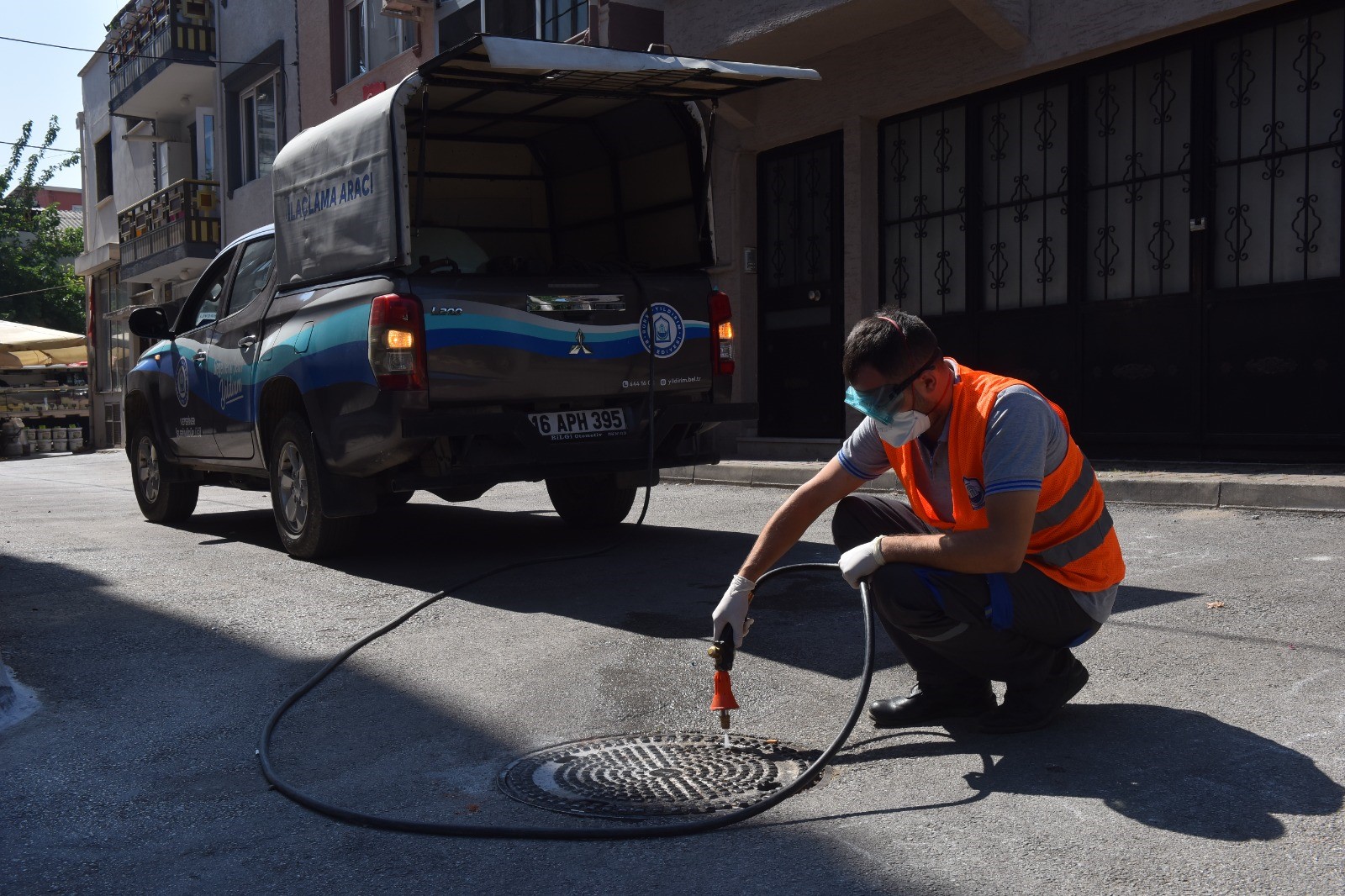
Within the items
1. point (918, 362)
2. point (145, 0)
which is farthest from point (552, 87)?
point (145, 0)

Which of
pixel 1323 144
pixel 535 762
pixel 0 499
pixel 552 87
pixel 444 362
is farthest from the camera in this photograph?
pixel 0 499

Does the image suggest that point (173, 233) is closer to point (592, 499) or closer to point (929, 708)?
point (592, 499)

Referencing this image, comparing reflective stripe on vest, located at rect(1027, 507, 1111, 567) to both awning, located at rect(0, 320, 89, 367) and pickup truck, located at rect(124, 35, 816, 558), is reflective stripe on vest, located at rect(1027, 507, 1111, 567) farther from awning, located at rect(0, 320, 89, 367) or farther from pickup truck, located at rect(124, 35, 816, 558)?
awning, located at rect(0, 320, 89, 367)

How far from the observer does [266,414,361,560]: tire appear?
264 inches

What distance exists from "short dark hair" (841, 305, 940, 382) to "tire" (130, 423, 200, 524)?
6.89 meters

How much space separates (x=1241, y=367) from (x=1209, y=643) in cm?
538

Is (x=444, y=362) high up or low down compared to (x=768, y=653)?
up

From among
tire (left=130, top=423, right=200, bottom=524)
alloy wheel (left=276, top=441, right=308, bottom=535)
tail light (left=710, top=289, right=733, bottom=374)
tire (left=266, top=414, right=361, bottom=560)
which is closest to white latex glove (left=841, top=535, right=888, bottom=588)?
tail light (left=710, top=289, right=733, bottom=374)

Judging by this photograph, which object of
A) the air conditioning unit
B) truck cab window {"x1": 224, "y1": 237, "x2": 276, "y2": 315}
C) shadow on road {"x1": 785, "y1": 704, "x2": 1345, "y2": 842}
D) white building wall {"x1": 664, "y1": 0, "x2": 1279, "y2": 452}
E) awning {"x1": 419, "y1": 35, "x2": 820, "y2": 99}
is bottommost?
shadow on road {"x1": 785, "y1": 704, "x2": 1345, "y2": 842}

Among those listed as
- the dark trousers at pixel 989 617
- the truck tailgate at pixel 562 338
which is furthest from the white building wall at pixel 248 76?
the dark trousers at pixel 989 617

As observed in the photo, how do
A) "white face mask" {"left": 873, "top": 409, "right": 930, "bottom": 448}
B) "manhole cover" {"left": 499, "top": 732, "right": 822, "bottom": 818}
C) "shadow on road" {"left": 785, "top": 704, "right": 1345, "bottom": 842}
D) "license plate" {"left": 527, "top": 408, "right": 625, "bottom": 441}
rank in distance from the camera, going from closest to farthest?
"shadow on road" {"left": 785, "top": 704, "right": 1345, "bottom": 842} < "manhole cover" {"left": 499, "top": 732, "right": 822, "bottom": 818} < "white face mask" {"left": 873, "top": 409, "right": 930, "bottom": 448} < "license plate" {"left": 527, "top": 408, "right": 625, "bottom": 441}

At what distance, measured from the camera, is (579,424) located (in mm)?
6504

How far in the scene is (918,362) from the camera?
10.7ft

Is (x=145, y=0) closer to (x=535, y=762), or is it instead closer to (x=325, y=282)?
(x=325, y=282)
